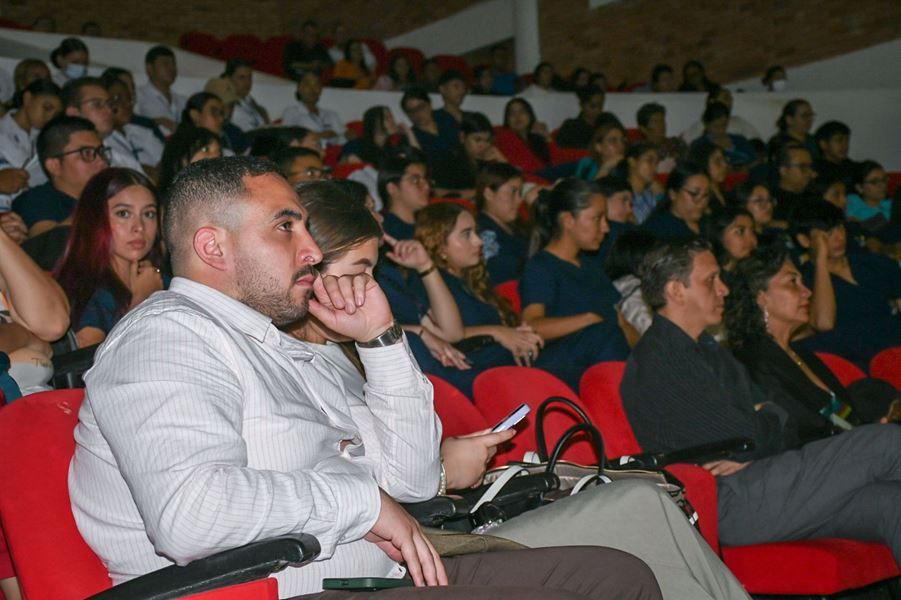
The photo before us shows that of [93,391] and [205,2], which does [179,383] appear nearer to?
Result: [93,391]

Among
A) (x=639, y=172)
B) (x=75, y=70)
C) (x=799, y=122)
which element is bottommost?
(x=639, y=172)

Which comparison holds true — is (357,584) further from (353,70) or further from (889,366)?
(353,70)

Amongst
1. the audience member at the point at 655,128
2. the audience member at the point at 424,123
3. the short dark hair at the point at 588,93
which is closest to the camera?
the audience member at the point at 424,123

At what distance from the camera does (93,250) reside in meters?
2.46

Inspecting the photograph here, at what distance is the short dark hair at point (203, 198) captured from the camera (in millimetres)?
1452

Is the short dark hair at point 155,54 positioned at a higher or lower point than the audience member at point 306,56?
lower

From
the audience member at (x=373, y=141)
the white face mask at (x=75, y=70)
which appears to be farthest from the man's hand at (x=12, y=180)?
the white face mask at (x=75, y=70)

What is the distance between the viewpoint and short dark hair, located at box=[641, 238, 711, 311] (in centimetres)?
276

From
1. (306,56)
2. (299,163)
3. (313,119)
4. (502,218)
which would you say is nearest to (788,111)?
(313,119)

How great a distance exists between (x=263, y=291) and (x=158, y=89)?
202 inches

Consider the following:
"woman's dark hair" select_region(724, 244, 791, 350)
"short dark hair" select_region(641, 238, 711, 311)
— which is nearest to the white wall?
"woman's dark hair" select_region(724, 244, 791, 350)

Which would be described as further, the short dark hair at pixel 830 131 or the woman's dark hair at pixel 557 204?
the short dark hair at pixel 830 131

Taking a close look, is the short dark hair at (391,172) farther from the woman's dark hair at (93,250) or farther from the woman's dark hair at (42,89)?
the woman's dark hair at (93,250)

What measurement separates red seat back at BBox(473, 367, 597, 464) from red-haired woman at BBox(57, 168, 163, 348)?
0.90 m
